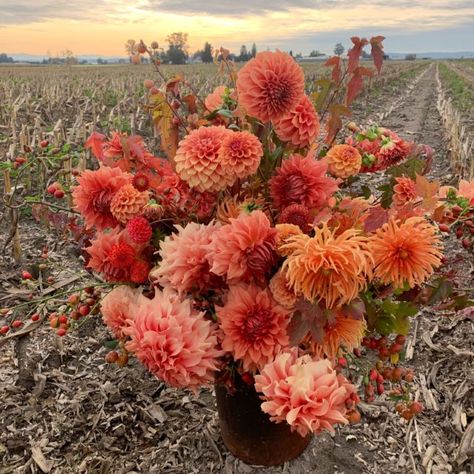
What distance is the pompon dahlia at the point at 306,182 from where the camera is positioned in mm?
1416

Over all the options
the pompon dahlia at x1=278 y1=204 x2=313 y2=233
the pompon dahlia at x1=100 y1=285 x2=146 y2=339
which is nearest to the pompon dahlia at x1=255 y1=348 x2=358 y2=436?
the pompon dahlia at x1=278 y1=204 x2=313 y2=233

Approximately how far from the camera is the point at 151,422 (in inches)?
100

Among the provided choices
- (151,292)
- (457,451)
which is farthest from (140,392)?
(457,451)

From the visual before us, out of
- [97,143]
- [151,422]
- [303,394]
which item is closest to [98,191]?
[97,143]

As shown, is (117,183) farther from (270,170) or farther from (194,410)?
(194,410)

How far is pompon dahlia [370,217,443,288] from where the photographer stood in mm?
1264

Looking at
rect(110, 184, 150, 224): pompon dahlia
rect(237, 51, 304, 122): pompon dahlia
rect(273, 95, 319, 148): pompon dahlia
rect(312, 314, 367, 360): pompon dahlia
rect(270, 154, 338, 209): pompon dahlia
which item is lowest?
rect(312, 314, 367, 360): pompon dahlia

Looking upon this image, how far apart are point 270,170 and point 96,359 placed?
185cm

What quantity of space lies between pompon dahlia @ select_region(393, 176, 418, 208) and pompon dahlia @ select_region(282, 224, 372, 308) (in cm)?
36

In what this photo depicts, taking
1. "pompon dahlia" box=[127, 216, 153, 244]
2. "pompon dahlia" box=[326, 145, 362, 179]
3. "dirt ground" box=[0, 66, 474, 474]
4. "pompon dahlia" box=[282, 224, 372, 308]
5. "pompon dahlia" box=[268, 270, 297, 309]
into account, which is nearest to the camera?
"pompon dahlia" box=[282, 224, 372, 308]

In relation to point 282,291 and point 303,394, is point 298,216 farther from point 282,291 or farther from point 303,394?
point 303,394

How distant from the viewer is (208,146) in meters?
1.37

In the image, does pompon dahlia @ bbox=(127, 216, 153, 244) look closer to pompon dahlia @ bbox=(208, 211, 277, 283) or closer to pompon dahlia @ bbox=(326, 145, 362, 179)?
pompon dahlia @ bbox=(208, 211, 277, 283)

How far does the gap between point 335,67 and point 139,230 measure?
70 centimetres
